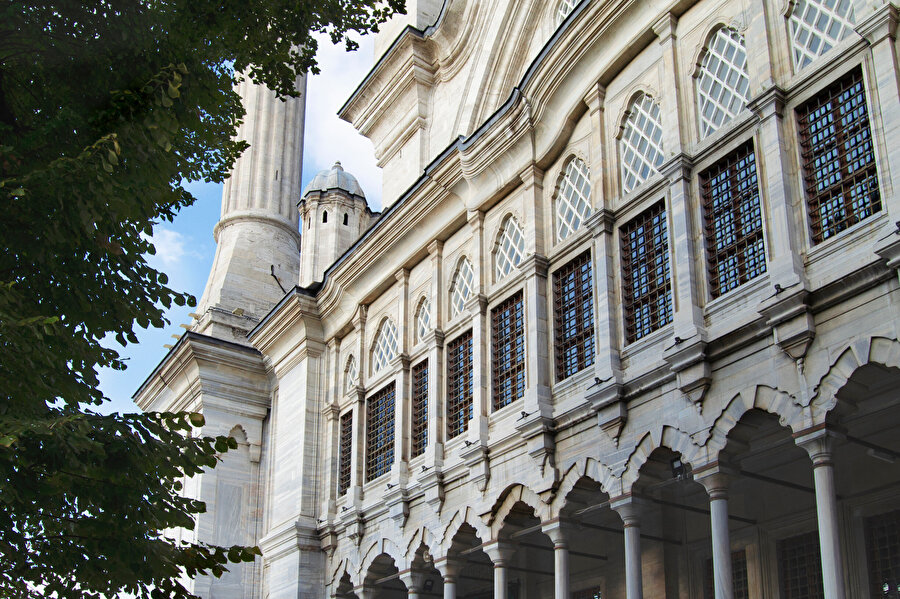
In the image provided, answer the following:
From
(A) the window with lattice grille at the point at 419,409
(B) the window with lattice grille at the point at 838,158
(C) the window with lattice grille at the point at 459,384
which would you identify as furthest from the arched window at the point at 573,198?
(A) the window with lattice grille at the point at 419,409

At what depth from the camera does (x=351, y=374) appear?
982 inches

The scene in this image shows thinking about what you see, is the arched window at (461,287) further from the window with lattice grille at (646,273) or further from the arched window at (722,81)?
the arched window at (722,81)

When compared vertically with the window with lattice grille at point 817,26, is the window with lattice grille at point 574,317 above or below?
below

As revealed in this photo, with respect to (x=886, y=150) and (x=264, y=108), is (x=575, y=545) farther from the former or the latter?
(x=264, y=108)

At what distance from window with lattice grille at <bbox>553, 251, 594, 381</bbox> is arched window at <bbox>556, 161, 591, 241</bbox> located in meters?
0.65

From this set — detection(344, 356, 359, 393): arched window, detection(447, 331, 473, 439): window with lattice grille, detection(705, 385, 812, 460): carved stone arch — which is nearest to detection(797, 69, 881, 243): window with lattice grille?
detection(705, 385, 812, 460): carved stone arch

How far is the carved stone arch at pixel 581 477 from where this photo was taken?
51.9 ft

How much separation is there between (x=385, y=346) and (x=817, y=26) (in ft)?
39.9

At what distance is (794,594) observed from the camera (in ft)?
53.2

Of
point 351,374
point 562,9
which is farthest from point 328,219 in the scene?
point 562,9

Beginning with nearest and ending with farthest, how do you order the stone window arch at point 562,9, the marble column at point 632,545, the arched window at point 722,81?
the marble column at point 632,545, the arched window at point 722,81, the stone window arch at point 562,9

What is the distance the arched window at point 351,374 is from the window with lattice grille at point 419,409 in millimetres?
2559

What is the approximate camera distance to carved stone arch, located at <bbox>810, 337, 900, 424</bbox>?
39.2ft

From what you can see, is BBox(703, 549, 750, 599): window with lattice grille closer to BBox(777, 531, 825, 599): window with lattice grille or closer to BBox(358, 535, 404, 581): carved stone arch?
BBox(777, 531, 825, 599): window with lattice grille
